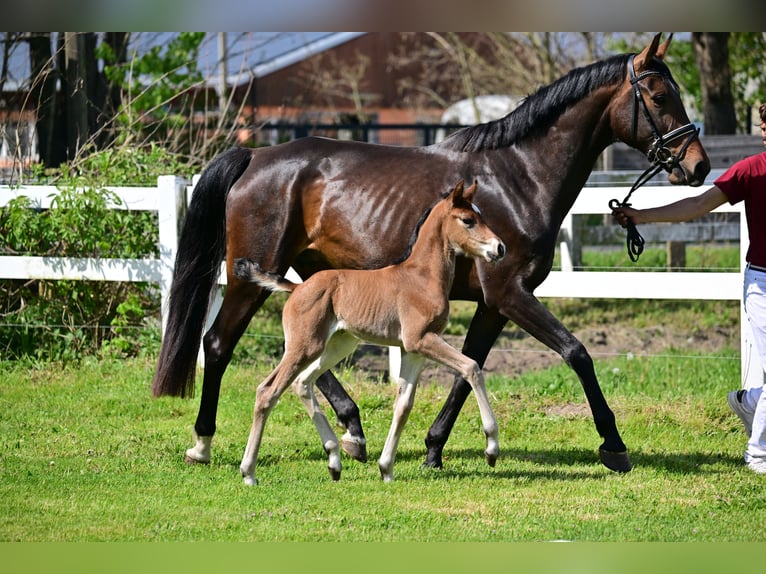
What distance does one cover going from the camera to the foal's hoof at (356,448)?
628 centimetres

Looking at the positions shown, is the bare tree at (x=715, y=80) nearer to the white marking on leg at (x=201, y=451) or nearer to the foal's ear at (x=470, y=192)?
the foal's ear at (x=470, y=192)

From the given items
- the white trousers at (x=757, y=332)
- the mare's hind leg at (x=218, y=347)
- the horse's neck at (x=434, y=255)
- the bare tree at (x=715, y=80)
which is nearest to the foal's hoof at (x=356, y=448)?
the mare's hind leg at (x=218, y=347)

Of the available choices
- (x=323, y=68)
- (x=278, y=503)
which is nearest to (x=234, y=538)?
(x=278, y=503)

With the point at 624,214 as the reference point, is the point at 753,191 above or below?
above

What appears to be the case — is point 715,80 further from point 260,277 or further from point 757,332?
point 260,277

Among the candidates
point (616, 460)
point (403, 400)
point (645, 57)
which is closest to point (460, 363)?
point (403, 400)

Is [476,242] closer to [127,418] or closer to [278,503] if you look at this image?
[278,503]

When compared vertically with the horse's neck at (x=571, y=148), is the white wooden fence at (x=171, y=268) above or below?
below

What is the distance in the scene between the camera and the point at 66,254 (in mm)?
9180

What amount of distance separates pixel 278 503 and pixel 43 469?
1701 mm

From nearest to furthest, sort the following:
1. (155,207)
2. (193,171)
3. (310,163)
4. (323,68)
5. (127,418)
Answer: (310,163) < (127,418) < (155,207) < (193,171) < (323,68)

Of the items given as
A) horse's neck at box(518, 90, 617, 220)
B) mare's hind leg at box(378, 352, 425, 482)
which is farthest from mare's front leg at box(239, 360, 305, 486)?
horse's neck at box(518, 90, 617, 220)

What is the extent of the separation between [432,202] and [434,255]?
0.68 meters

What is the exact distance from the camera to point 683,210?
5.78 meters
